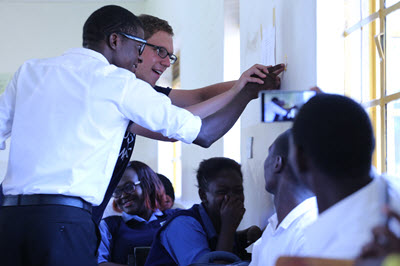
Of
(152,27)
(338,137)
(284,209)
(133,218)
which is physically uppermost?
(152,27)

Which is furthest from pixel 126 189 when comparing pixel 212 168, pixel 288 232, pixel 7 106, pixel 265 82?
pixel 288 232

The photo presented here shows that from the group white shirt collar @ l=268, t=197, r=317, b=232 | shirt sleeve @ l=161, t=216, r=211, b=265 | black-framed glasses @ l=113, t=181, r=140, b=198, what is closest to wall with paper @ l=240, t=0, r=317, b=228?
shirt sleeve @ l=161, t=216, r=211, b=265

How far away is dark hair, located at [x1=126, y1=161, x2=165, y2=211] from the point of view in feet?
12.1

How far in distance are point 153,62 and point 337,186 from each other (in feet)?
6.39

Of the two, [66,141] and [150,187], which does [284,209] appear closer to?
[66,141]

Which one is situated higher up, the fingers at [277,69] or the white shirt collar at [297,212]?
the fingers at [277,69]

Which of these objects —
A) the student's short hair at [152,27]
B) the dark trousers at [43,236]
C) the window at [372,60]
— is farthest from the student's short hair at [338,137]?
the student's short hair at [152,27]

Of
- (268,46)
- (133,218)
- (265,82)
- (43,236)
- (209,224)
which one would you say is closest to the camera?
(43,236)

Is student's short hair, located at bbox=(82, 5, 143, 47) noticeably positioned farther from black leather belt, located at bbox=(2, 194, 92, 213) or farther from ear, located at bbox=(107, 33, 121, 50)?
black leather belt, located at bbox=(2, 194, 92, 213)

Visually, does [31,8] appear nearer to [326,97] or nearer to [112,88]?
[112,88]

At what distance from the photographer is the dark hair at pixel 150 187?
3.69 meters

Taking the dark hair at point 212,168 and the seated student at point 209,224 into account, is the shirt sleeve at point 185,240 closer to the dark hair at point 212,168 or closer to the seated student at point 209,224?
the seated student at point 209,224

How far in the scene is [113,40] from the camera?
6.94ft

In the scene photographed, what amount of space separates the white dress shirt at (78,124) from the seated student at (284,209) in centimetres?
29
